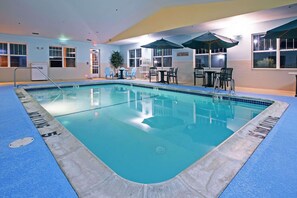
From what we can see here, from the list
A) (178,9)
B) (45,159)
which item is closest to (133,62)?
(178,9)

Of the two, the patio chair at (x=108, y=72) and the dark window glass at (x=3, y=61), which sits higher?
the dark window glass at (x=3, y=61)

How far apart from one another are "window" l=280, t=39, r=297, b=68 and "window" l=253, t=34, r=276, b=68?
0.89 ft

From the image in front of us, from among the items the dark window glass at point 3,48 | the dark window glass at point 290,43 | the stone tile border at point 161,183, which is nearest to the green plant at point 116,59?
the dark window glass at point 3,48

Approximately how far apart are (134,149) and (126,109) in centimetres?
269

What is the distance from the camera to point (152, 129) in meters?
3.97

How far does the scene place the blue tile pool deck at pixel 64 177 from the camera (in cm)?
164

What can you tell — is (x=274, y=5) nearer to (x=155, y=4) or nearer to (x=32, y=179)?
(x=155, y=4)

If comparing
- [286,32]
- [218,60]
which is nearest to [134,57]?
[218,60]

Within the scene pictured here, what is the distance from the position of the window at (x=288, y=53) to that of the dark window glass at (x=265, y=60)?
0.29 metres

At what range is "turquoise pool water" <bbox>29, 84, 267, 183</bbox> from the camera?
8.52 feet

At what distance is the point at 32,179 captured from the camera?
183 cm

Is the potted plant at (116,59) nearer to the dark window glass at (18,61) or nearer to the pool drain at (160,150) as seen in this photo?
the dark window glass at (18,61)

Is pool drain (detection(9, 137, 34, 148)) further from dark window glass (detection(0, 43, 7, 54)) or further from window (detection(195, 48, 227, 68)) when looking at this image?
dark window glass (detection(0, 43, 7, 54))

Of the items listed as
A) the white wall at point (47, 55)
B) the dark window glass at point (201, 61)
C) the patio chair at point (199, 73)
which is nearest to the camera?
the patio chair at point (199, 73)
